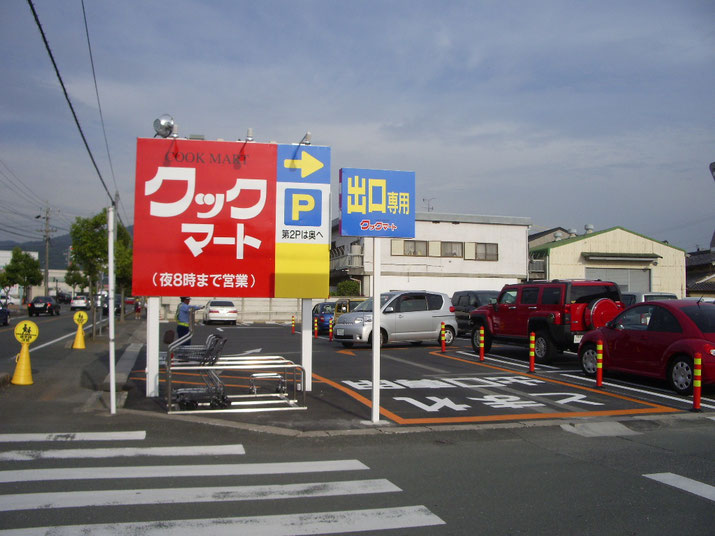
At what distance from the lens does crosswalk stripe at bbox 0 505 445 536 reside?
14.9 ft

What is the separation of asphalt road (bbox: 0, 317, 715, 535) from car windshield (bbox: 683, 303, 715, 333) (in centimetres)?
149

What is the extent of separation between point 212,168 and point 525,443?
260 inches

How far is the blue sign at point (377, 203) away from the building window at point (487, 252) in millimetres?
38838

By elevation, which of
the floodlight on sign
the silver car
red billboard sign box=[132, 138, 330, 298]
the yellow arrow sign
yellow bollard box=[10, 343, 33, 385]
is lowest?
yellow bollard box=[10, 343, 33, 385]

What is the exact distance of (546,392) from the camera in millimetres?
11422

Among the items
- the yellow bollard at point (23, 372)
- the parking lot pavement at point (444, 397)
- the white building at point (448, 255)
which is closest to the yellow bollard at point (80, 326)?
the parking lot pavement at point (444, 397)

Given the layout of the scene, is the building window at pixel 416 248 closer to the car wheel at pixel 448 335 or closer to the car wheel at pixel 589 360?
the car wheel at pixel 448 335

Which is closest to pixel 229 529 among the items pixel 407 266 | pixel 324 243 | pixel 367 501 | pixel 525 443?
pixel 367 501

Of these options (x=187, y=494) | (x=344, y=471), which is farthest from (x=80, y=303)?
(x=187, y=494)

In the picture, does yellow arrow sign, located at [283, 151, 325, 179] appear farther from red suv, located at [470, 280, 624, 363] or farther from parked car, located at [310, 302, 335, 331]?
parked car, located at [310, 302, 335, 331]

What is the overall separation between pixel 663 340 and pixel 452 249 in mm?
35193

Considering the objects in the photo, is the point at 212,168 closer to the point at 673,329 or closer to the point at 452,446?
the point at 452,446

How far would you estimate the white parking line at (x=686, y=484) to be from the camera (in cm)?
564

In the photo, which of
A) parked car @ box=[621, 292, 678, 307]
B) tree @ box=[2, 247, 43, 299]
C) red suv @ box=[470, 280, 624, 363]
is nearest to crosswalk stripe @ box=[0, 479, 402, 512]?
red suv @ box=[470, 280, 624, 363]
